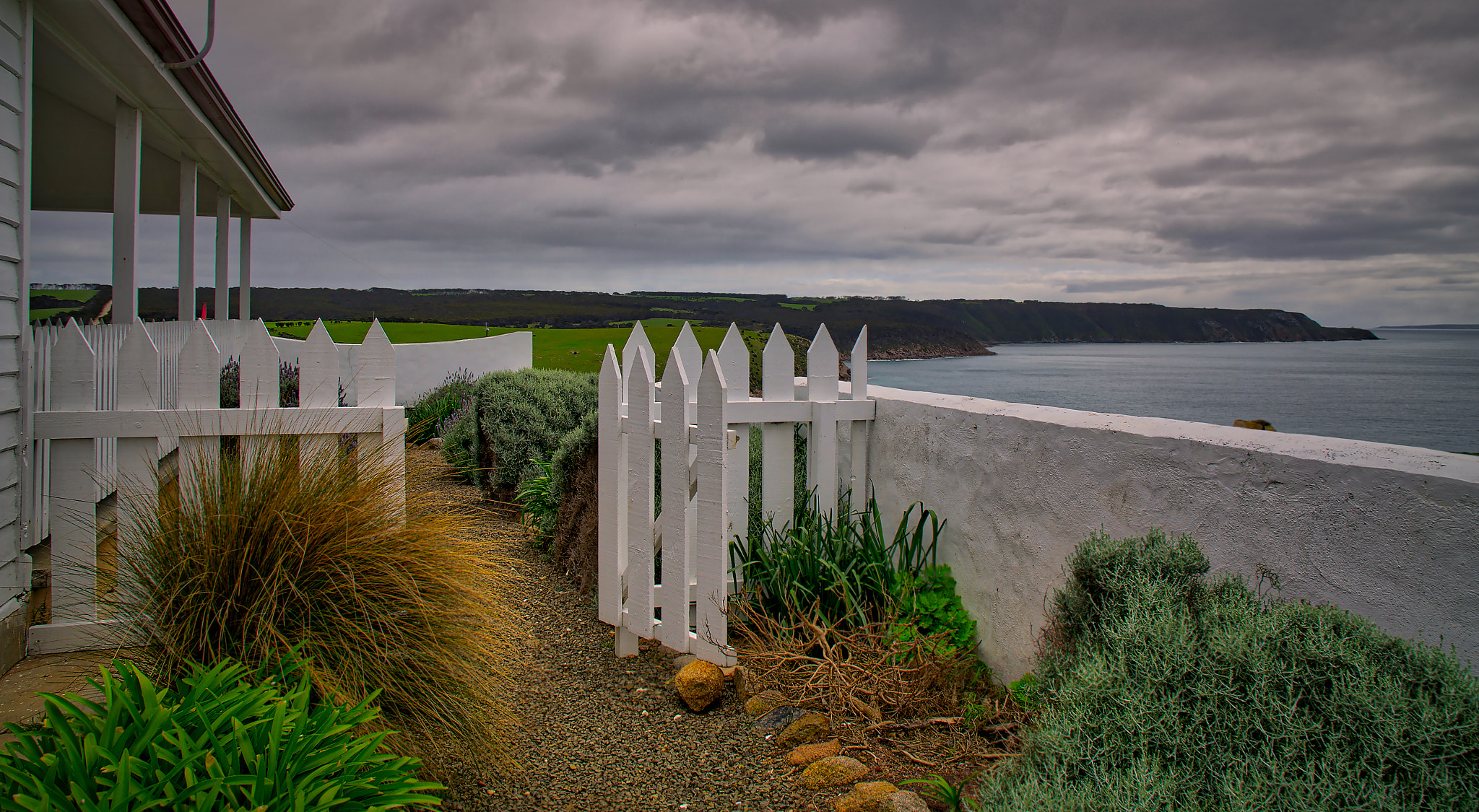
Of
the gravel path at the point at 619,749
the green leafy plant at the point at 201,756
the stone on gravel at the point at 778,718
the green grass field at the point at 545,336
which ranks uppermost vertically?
the green grass field at the point at 545,336

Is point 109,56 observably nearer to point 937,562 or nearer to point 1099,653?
point 937,562

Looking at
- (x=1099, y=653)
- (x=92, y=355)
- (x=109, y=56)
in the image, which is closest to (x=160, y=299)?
(x=109, y=56)

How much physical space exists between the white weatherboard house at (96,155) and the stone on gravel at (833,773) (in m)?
3.28

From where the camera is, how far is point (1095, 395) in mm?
5020

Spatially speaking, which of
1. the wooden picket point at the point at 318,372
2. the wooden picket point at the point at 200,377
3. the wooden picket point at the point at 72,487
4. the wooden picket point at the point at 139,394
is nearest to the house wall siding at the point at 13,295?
the wooden picket point at the point at 72,487

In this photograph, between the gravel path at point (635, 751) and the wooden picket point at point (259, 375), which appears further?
the wooden picket point at point (259, 375)

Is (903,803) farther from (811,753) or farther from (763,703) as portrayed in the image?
(763,703)

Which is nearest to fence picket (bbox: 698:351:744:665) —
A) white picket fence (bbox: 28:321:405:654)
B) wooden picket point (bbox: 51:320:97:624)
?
white picket fence (bbox: 28:321:405:654)

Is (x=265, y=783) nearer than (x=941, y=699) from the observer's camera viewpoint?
Yes

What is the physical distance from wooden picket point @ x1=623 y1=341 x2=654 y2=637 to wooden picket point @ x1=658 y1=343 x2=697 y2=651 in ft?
0.27

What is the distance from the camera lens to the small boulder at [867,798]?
2.22 meters

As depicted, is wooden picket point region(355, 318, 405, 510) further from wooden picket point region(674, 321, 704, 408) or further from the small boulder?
the small boulder

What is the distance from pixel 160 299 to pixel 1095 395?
2004 cm

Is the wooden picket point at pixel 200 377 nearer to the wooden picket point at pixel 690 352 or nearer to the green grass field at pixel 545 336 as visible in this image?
the wooden picket point at pixel 690 352
